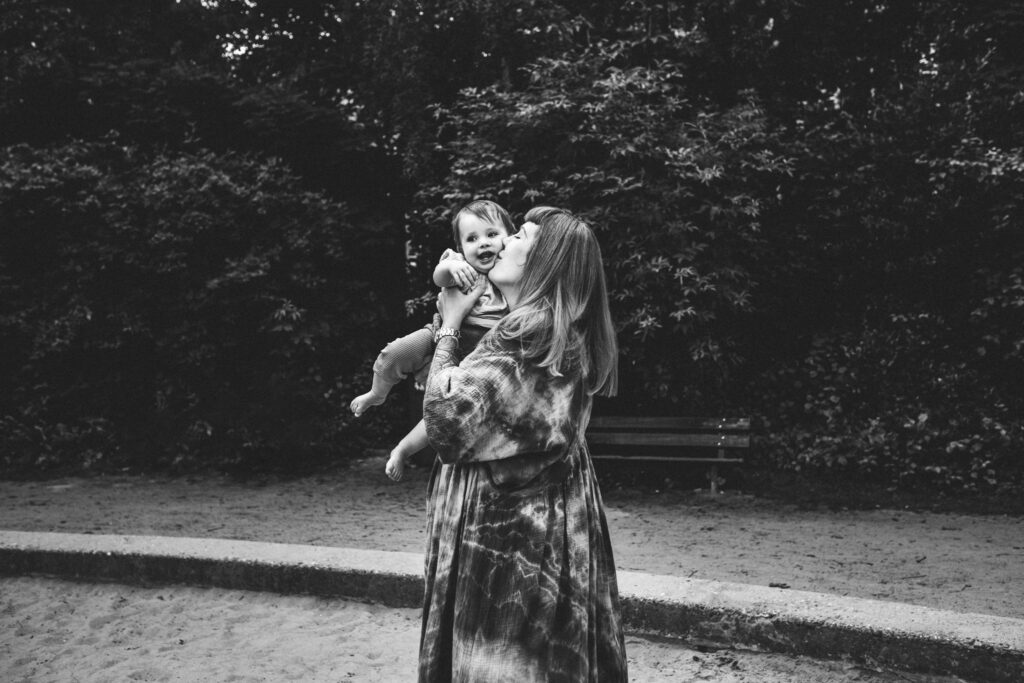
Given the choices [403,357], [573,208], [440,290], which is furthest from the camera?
[573,208]

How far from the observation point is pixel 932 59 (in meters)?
9.09

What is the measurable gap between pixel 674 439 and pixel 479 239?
16.4 ft

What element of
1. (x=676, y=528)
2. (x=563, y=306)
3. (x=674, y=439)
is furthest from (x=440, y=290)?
(x=674, y=439)

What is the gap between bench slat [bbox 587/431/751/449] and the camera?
7262 millimetres

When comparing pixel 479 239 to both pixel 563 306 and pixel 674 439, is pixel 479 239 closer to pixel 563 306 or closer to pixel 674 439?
pixel 563 306

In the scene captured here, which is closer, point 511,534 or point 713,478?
point 511,534

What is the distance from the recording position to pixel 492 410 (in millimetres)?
2143

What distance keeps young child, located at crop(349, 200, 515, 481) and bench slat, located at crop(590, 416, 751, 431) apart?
→ 4914 millimetres

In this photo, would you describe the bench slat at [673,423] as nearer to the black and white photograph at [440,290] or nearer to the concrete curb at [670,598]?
the black and white photograph at [440,290]

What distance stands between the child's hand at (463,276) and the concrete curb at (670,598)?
7.36 ft

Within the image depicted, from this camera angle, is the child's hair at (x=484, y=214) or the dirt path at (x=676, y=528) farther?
the dirt path at (x=676, y=528)

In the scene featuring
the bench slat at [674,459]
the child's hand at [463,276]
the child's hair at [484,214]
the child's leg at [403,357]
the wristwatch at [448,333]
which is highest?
the child's hair at [484,214]

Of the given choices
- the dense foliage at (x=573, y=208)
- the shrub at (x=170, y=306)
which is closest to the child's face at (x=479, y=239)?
the dense foliage at (x=573, y=208)

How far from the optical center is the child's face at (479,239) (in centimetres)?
279
